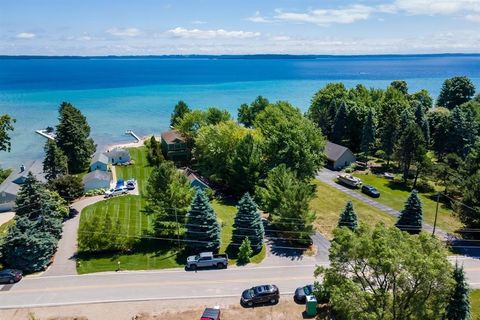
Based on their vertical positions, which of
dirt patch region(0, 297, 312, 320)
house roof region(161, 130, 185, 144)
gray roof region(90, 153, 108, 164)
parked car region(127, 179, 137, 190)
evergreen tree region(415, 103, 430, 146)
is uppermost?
evergreen tree region(415, 103, 430, 146)

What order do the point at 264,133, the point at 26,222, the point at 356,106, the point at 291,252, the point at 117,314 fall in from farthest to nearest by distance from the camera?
1. the point at 356,106
2. the point at 264,133
3. the point at 291,252
4. the point at 26,222
5. the point at 117,314

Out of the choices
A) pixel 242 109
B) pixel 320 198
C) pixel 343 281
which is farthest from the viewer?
pixel 242 109

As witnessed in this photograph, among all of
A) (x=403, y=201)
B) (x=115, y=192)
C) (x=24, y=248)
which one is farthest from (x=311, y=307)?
(x=115, y=192)

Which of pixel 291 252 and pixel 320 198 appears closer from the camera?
pixel 291 252

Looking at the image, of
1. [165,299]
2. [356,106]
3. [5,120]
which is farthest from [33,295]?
[356,106]

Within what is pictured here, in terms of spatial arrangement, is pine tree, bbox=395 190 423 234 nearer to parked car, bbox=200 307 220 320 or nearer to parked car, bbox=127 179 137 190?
parked car, bbox=200 307 220 320

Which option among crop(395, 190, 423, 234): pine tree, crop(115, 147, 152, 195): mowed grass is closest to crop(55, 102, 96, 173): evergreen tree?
crop(115, 147, 152, 195): mowed grass

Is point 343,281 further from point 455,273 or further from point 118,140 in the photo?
point 118,140

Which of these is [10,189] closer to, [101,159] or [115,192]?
[115,192]
